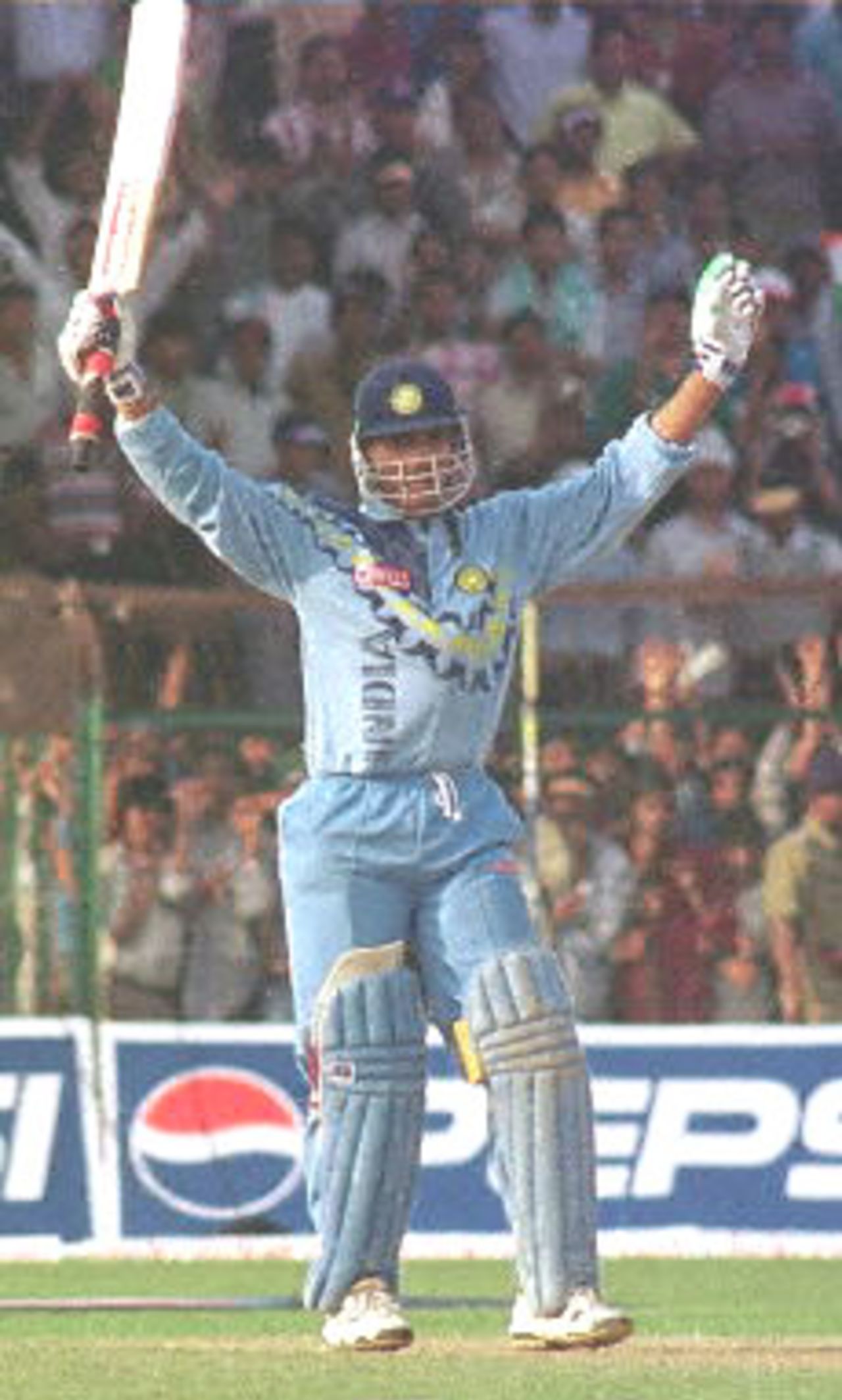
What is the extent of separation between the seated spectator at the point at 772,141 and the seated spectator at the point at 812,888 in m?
5.27

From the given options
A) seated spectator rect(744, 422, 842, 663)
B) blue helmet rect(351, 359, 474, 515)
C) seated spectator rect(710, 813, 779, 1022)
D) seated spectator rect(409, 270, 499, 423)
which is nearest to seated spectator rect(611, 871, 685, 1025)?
seated spectator rect(710, 813, 779, 1022)

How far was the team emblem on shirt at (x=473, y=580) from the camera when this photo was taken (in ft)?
29.6

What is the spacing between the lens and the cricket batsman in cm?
879

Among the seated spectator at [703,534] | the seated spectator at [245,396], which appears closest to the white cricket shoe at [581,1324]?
the seated spectator at [703,534]

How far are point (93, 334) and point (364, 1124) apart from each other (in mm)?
1795

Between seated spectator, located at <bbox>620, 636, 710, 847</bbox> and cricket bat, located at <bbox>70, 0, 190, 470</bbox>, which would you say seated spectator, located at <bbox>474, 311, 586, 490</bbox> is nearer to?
seated spectator, located at <bbox>620, 636, 710, 847</bbox>

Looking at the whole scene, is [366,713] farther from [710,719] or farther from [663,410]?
[710,719]

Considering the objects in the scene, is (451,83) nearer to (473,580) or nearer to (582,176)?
(582,176)

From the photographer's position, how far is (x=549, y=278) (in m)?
18.0

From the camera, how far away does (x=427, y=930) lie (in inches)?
355

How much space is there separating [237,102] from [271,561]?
964 centimetres

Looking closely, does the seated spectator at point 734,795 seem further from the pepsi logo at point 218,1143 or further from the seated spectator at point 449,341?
the seated spectator at point 449,341

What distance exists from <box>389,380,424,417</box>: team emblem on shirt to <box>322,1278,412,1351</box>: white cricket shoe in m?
1.90

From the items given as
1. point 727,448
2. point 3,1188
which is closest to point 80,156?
point 727,448
